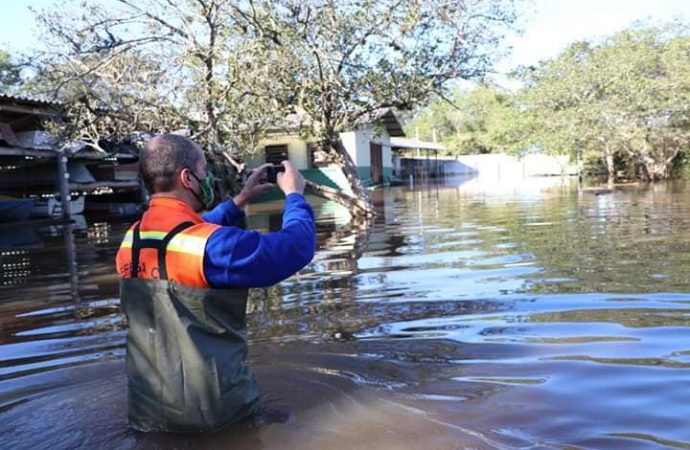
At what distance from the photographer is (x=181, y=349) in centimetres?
263

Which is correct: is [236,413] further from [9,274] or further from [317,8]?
[317,8]

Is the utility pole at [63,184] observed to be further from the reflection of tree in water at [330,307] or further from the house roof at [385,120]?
the reflection of tree in water at [330,307]

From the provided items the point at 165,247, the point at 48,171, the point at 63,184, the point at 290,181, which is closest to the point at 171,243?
the point at 165,247

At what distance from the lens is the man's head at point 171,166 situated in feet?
8.62

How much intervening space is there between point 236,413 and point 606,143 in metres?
34.9

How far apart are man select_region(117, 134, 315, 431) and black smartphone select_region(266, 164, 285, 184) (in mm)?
115

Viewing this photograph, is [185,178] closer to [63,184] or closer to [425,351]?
[425,351]

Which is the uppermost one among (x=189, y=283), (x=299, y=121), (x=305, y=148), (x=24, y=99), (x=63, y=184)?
(x=24, y=99)

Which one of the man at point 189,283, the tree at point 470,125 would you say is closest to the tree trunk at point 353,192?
the man at point 189,283

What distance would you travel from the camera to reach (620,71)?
98.0ft

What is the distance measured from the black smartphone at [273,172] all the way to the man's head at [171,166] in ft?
1.26

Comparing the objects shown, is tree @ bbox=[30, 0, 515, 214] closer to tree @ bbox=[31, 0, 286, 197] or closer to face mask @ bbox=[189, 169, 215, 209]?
tree @ bbox=[31, 0, 286, 197]

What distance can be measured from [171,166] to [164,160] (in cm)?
4

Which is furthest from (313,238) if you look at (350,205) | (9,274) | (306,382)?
(350,205)
